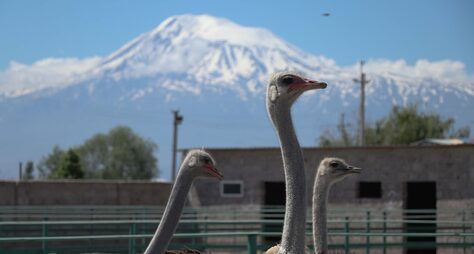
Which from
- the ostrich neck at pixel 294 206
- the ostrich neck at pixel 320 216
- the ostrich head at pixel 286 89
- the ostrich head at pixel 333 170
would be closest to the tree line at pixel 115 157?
the ostrich head at pixel 333 170

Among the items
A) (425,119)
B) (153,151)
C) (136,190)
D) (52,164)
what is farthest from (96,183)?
Answer: (153,151)

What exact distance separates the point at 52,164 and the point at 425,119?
3225 cm

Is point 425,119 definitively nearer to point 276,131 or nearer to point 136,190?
point 136,190

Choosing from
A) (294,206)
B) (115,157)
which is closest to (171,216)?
(294,206)

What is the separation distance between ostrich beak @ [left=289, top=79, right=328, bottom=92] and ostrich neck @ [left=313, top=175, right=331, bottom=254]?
8.62ft

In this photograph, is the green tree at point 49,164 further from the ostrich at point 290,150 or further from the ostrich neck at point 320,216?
the ostrich at point 290,150

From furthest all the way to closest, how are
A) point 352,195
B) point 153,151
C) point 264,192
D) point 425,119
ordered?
point 153,151 → point 425,119 → point 264,192 → point 352,195

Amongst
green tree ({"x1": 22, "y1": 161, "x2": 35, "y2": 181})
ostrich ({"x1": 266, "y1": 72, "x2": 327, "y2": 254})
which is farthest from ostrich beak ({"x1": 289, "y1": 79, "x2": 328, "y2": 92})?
green tree ({"x1": 22, "y1": 161, "x2": 35, "y2": 181})

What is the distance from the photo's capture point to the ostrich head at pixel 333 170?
1072 centimetres

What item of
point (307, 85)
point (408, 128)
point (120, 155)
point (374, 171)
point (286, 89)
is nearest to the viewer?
point (307, 85)

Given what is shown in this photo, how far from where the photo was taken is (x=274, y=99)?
734 cm

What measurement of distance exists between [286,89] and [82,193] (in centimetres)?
2024

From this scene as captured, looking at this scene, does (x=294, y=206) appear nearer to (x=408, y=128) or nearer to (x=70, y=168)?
(x=70, y=168)

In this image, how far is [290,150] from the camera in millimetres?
7125
